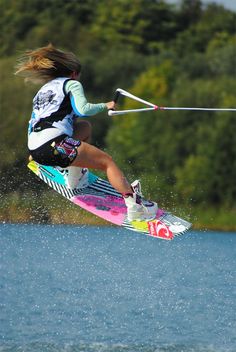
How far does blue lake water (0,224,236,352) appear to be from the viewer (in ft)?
32.7

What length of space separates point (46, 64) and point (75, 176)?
3.80 feet

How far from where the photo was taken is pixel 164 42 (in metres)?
38.0

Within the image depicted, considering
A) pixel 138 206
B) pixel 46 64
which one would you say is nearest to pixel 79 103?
pixel 46 64

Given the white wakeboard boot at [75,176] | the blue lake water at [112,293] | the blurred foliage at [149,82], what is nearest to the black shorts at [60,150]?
the white wakeboard boot at [75,176]

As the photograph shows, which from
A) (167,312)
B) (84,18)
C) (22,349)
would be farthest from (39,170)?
(84,18)

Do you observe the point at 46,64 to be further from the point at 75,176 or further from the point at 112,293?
the point at 112,293

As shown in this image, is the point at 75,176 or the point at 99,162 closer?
the point at 99,162

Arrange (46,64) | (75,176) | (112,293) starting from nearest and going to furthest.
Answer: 1. (46,64)
2. (75,176)
3. (112,293)

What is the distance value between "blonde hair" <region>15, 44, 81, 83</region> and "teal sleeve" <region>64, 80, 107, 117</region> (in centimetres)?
18

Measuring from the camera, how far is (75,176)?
914cm

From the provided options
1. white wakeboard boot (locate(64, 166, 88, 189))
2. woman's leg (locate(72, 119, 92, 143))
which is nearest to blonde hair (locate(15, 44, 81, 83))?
woman's leg (locate(72, 119, 92, 143))

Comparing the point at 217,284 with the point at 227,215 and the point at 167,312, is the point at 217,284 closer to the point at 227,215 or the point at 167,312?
the point at 167,312

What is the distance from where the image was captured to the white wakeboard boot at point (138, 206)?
350 inches

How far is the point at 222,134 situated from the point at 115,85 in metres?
6.78
